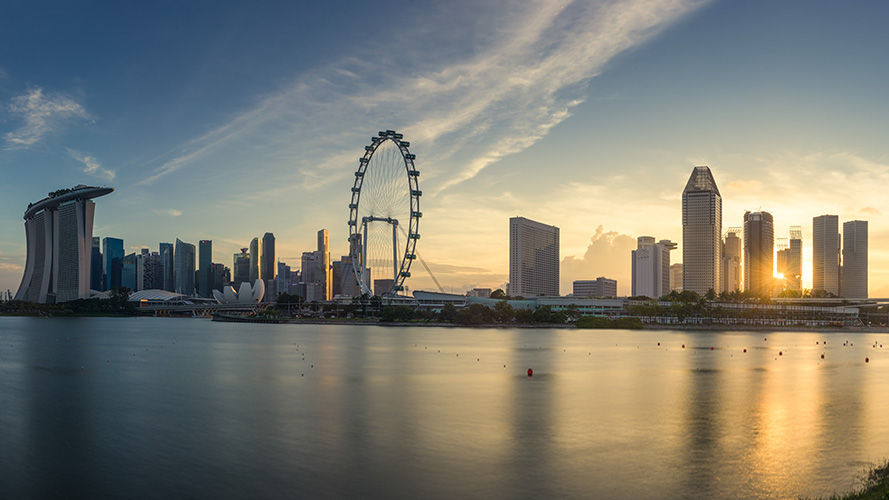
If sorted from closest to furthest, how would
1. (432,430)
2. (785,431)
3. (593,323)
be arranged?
(432,430)
(785,431)
(593,323)

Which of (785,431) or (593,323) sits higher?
(785,431)

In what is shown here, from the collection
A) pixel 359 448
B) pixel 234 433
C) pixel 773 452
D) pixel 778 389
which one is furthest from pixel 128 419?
pixel 778 389

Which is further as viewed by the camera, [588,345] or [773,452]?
[588,345]

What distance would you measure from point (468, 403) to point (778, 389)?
3120 centimetres

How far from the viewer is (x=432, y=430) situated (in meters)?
39.0

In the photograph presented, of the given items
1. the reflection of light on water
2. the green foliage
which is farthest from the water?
the green foliage

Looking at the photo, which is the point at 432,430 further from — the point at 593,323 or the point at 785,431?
the point at 593,323

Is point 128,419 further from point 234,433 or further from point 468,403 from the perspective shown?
point 468,403

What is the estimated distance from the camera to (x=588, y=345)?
114m

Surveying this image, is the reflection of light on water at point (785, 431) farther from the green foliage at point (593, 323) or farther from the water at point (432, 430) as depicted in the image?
the green foliage at point (593, 323)

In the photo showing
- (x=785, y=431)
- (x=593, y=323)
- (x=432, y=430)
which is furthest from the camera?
(x=593, y=323)

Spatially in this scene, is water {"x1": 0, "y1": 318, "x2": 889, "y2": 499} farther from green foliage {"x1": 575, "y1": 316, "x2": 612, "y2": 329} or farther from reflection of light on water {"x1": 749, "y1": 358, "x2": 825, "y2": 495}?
green foliage {"x1": 575, "y1": 316, "x2": 612, "y2": 329}

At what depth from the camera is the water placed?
93.7 feet

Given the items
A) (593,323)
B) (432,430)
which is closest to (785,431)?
(432,430)
